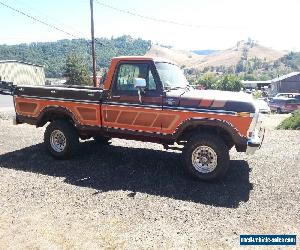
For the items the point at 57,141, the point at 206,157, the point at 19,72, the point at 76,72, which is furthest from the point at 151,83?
the point at 76,72

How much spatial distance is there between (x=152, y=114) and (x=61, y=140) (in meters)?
2.58

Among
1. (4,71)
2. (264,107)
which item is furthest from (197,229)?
(4,71)

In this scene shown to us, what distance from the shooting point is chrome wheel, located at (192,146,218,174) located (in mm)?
6797

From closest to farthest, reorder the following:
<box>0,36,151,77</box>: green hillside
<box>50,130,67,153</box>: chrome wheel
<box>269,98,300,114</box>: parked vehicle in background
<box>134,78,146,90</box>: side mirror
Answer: <box>134,78,146,90</box>: side mirror, <box>50,130,67,153</box>: chrome wheel, <box>269,98,300,114</box>: parked vehicle in background, <box>0,36,151,77</box>: green hillside

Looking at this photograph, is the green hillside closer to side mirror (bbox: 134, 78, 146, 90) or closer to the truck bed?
the truck bed

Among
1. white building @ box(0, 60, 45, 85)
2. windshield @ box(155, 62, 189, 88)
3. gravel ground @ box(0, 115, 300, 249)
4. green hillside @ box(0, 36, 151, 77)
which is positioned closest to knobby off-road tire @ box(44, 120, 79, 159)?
gravel ground @ box(0, 115, 300, 249)

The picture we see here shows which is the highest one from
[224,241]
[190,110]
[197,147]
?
[190,110]

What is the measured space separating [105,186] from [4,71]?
5182 cm

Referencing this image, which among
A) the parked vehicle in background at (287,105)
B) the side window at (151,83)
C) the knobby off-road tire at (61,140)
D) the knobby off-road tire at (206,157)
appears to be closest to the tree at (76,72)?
the parked vehicle in background at (287,105)

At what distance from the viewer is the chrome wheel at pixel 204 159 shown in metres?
6.80

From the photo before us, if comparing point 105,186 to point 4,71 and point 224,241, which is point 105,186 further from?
point 4,71

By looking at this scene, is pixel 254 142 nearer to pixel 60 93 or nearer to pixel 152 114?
pixel 152 114

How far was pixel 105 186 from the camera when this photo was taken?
673cm

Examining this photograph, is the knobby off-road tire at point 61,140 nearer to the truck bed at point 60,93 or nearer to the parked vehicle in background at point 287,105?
the truck bed at point 60,93
